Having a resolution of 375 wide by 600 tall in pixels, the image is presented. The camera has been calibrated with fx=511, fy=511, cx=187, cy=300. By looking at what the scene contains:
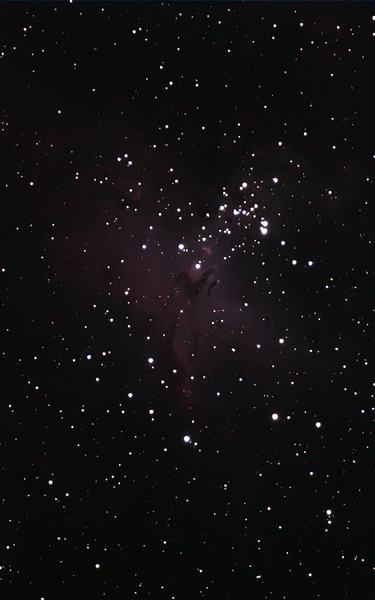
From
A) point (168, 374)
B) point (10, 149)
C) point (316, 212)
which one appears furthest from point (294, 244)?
point (10, 149)

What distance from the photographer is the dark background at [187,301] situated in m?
0.51

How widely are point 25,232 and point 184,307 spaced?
0.18 metres

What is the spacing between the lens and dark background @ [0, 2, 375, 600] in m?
0.51

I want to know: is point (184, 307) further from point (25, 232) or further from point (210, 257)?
point (25, 232)

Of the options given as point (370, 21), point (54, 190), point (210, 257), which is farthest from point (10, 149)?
point (370, 21)

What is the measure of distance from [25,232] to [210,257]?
0.19 m

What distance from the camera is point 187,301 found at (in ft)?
1.69

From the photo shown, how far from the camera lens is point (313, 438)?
51 centimetres

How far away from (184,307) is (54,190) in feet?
0.57

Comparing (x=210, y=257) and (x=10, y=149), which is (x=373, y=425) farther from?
(x=10, y=149)

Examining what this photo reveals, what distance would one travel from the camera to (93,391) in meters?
0.52

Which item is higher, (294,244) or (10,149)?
(10,149)

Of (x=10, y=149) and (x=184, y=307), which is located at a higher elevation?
(x=10, y=149)

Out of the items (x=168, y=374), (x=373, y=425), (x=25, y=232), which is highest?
(x=25, y=232)
